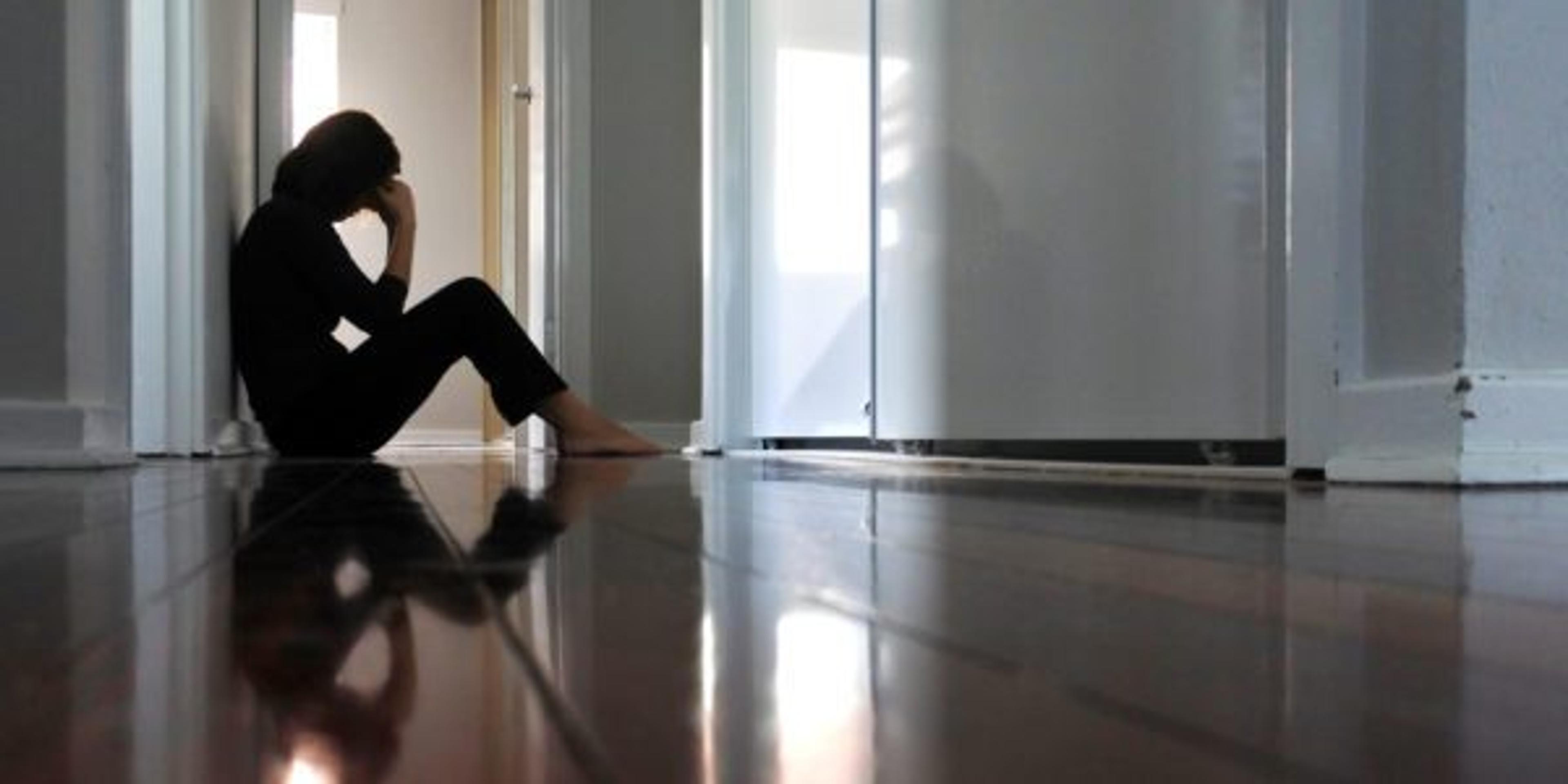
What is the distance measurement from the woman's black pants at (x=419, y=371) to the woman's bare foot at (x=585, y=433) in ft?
0.12

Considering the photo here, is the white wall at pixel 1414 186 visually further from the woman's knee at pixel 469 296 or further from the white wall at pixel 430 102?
the white wall at pixel 430 102

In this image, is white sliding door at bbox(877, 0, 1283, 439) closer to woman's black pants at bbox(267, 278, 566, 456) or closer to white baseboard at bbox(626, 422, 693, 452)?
woman's black pants at bbox(267, 278, 566, 456)

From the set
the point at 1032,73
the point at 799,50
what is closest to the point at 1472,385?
the point at 1032,73

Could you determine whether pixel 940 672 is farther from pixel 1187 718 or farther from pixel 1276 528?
pixel 1276 528

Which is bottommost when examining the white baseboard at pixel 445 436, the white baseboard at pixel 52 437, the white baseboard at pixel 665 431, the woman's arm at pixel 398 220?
the white baseboard at pixel 445 436

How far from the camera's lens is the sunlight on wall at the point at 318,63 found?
707 centimetres

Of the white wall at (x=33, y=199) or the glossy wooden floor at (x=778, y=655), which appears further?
the white wall at (x=33, y=199)

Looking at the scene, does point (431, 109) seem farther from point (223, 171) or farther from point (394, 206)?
point (223, 171)

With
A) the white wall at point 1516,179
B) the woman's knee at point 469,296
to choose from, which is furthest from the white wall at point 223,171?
the white wall at point 1516,179

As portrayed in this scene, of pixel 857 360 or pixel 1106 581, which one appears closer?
pixel 1106 581

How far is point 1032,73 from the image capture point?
6.52ft

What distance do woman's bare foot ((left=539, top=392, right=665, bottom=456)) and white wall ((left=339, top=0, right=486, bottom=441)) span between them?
442cm

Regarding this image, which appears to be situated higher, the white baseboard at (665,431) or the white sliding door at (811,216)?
the white sliding door at (811,216)

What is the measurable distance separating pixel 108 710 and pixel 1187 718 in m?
0.17
